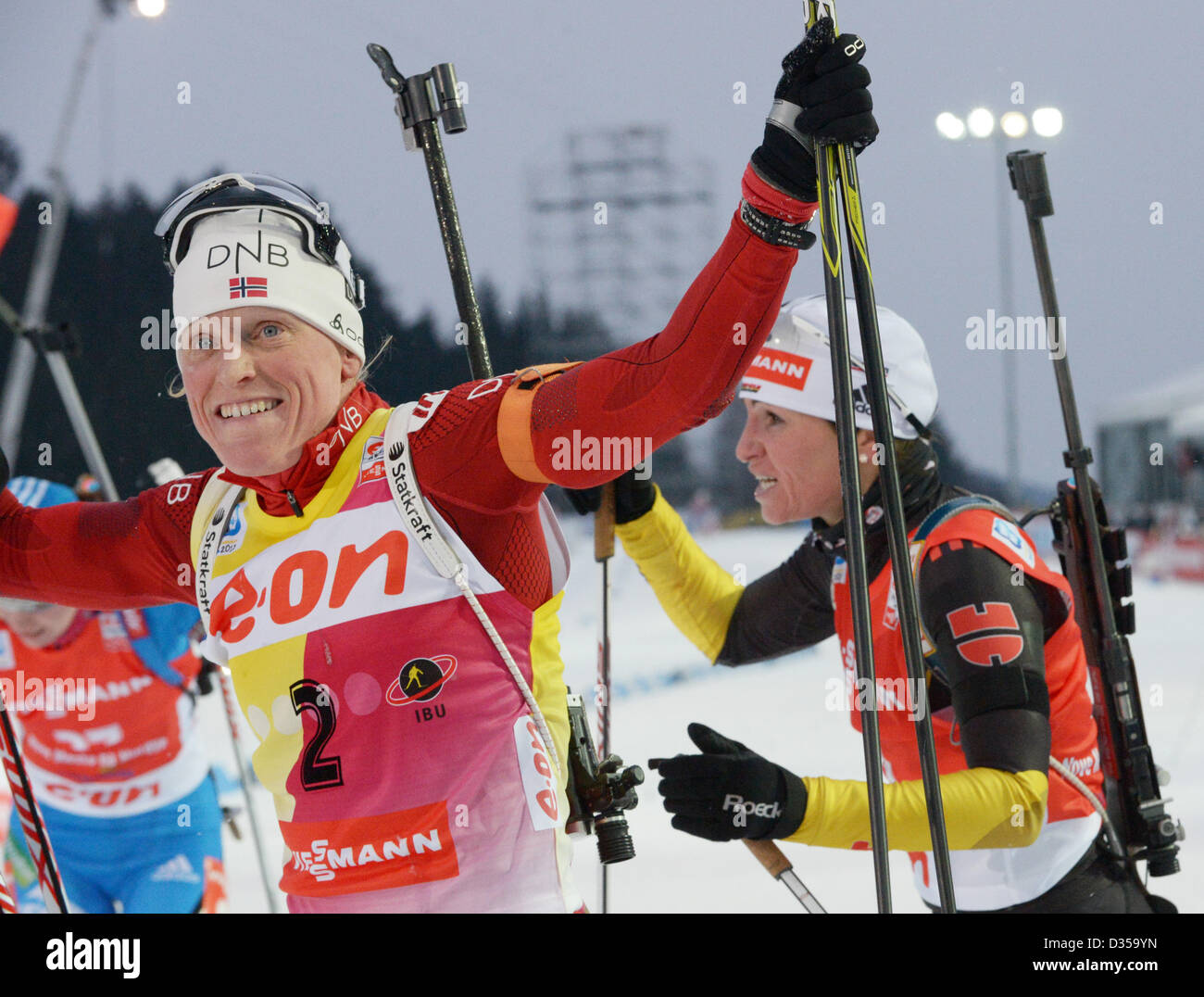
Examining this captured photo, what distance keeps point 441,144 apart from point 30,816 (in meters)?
1.27

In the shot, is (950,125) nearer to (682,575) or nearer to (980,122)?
(980,122)

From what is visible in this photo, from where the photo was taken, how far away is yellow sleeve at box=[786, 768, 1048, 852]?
1.57 metres

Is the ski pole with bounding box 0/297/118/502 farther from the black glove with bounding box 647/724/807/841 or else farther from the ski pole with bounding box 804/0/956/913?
the ski pole with bounding box 804/0/956/913

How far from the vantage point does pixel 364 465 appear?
1514 mm

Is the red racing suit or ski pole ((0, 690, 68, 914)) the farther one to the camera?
ski pole ((0, 690, 68, 914))

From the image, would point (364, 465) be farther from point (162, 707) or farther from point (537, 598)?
point (162, 707)

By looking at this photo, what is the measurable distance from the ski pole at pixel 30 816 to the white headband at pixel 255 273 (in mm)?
731

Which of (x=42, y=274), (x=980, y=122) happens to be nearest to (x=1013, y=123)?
(x=980, y=122)

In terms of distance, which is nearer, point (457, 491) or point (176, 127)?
point (457, 491)

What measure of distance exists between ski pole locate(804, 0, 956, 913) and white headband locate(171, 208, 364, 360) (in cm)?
66

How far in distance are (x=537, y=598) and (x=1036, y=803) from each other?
751 millimetres

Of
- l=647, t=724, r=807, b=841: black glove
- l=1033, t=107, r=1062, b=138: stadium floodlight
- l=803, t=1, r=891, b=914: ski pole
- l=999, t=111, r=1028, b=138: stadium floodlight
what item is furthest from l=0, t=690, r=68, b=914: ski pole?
l=1033, t=107, r=1062, b=138: stadium floodlight

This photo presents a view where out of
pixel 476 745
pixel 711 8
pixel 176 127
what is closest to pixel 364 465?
pixel 476 745

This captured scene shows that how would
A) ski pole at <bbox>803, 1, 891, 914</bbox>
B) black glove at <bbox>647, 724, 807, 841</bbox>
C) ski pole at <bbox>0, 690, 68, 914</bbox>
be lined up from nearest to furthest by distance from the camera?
ski pole at <bbox>803, 1, 891, 914</bbox> < black glove at <bbox>647, 724, 807, 841</bbox> < ski pole at <bbox>0, 690, 68, 914</bbox>
